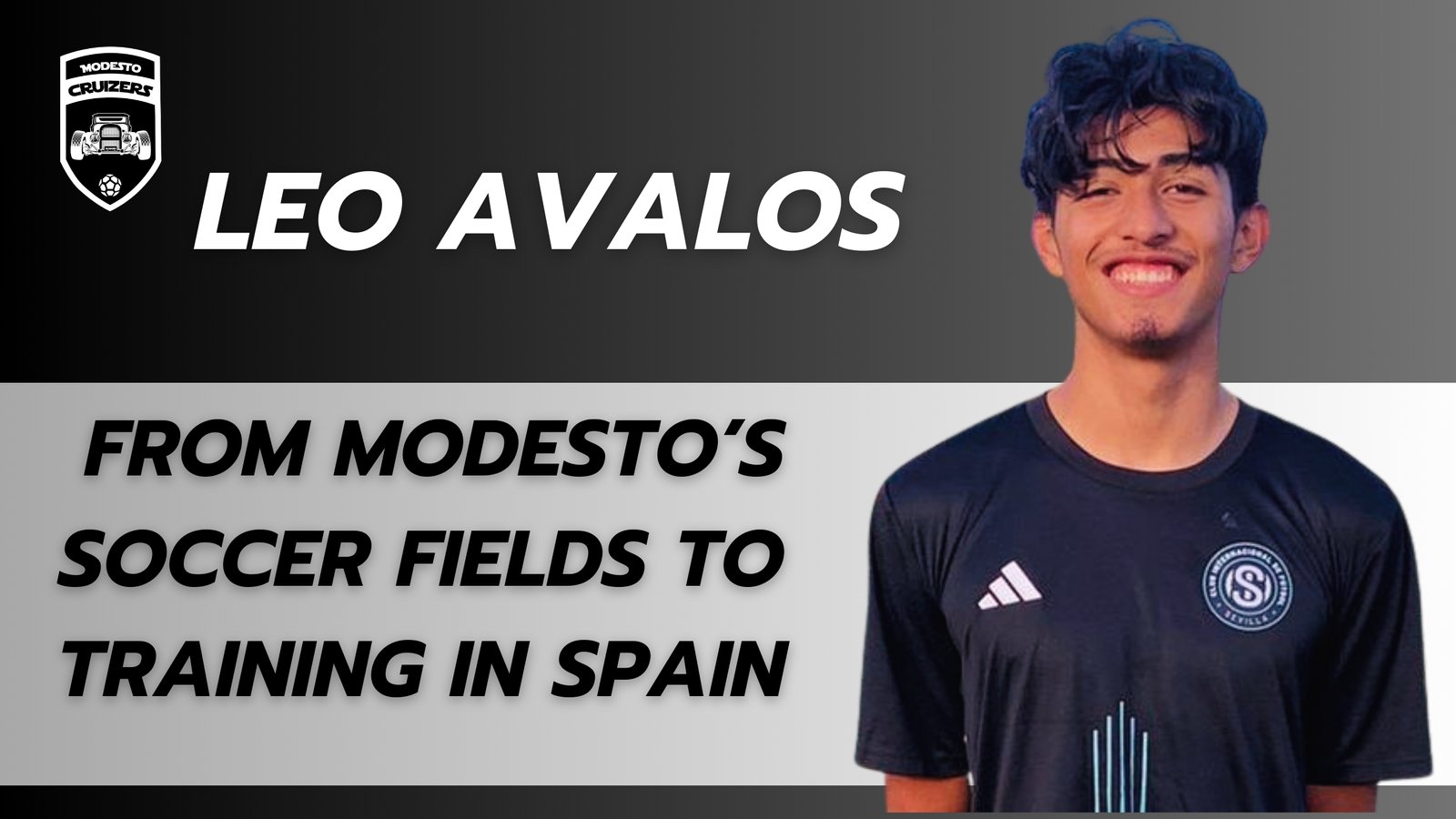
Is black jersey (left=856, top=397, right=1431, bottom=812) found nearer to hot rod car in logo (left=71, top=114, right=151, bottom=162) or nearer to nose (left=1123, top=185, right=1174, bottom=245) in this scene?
nose (left=1123, top=185, right=1174, bottom=245)

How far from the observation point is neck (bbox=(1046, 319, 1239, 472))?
5.08 meters

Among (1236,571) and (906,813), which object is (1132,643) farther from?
(906,813)

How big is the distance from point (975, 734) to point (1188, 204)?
4.33ft

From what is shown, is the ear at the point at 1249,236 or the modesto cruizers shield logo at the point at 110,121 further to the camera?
the modesto cruizers shield logo at the point at 110,121

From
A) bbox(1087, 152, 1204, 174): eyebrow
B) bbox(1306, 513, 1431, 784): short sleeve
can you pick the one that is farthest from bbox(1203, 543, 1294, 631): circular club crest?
bbox(1087, 152, 1204, 174): eyebrow

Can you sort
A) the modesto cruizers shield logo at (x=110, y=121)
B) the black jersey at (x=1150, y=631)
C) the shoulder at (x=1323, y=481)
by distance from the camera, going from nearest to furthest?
the black jersey at (x=1150, y=631), the shoulder at (x=1323, y=481), the modesto cruizers shield logo at (x=110, y=121)

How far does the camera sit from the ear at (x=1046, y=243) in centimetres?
521

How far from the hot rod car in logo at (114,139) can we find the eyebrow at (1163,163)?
2407 millimetres

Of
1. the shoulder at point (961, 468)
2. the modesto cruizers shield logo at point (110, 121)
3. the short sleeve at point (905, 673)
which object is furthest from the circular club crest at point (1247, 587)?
the modesto cruizers shield logo at point (110, 121)

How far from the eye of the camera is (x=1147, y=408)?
507 centimetres

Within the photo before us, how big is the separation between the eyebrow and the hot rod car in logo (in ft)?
7.90

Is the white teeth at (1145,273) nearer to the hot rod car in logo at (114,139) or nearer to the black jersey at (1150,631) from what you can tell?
the black jersey at (1150,631)

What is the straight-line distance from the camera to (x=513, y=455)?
5484mm

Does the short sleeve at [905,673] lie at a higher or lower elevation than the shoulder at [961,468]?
lower
